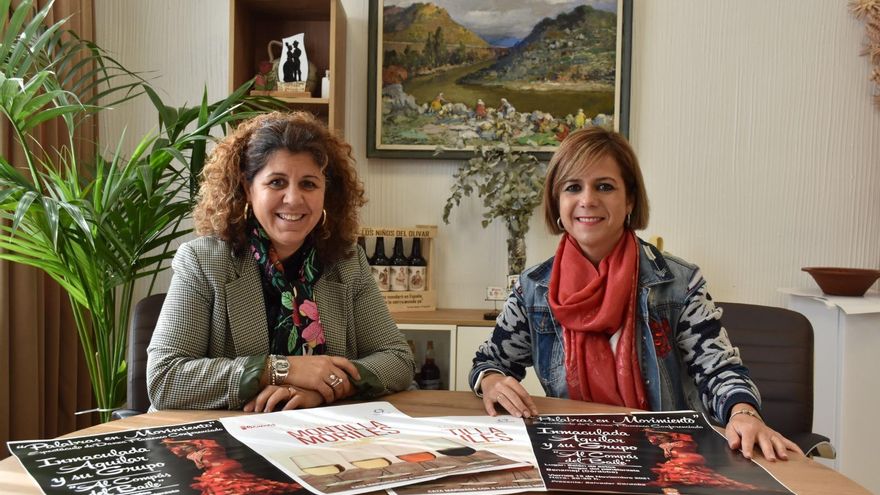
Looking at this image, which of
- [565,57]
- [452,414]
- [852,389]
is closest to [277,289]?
[452,414]

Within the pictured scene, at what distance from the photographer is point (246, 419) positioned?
3.96ft

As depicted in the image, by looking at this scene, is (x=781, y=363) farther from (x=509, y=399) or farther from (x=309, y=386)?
(x=309, y=386)

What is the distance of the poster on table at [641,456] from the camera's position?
924 mm

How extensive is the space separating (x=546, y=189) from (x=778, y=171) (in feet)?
5.81

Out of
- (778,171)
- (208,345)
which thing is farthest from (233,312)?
(778,171)

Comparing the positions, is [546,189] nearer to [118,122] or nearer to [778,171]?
[778,171]

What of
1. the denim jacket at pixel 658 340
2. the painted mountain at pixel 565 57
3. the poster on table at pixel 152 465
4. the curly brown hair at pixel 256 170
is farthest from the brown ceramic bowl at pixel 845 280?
the poster on table at pixel 152 465

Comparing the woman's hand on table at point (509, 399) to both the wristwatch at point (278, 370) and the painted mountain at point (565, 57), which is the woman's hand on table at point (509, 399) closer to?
the wristwatch at point (278, 370)

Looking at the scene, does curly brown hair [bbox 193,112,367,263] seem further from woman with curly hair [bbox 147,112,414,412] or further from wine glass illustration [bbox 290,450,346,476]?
wine glass illustration [bbox 290,450,346,476]

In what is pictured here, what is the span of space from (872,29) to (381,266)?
2191mm

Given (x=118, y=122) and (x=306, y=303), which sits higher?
(x=118, y=122)

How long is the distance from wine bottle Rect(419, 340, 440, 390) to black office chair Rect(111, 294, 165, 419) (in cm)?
120

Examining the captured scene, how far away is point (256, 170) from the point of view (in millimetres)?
1669

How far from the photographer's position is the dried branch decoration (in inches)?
116
